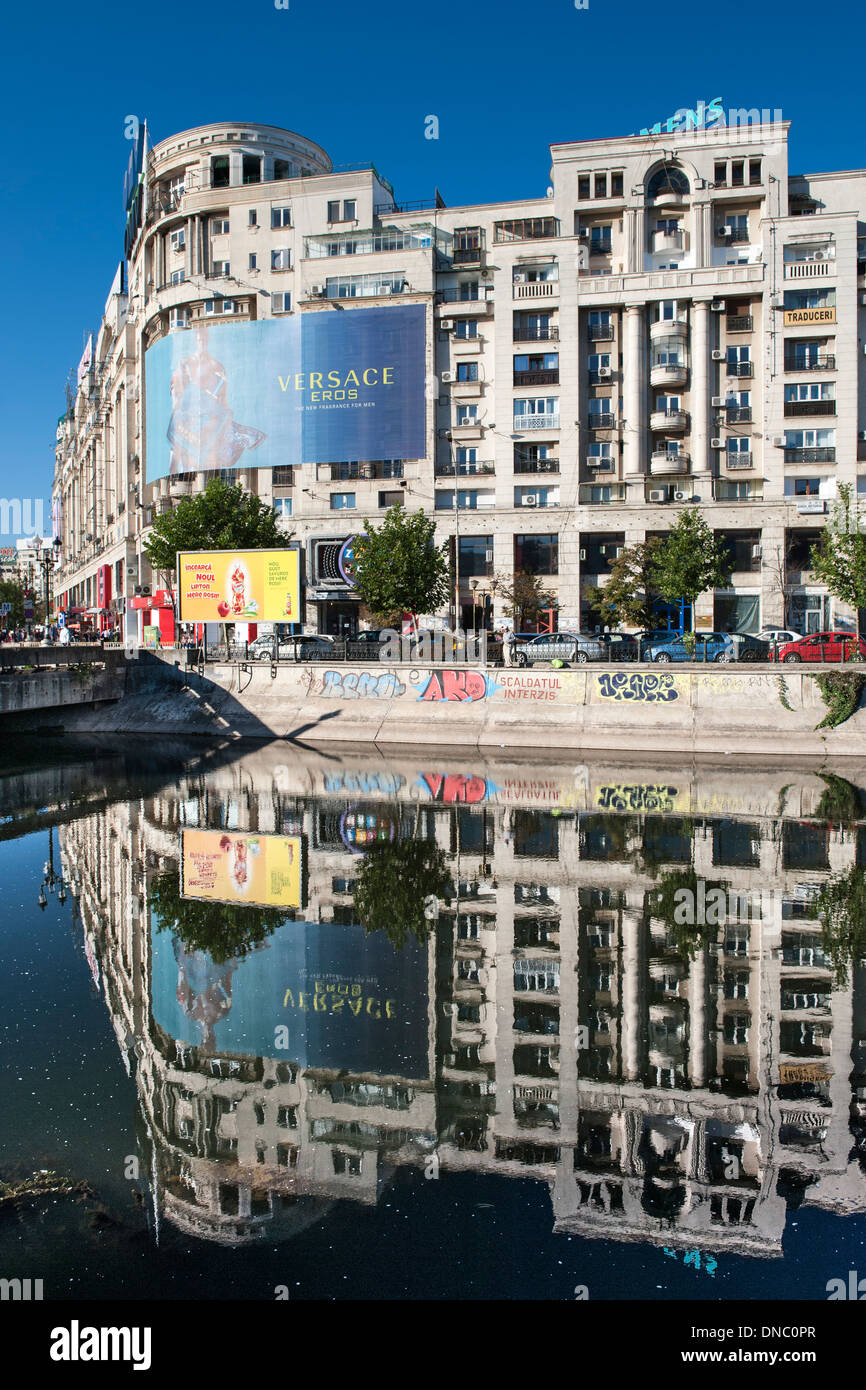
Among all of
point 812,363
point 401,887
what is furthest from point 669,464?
point 401,887

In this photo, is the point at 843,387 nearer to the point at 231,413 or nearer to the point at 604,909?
the point at 231,413

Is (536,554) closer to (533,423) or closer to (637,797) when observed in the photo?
(533,423)

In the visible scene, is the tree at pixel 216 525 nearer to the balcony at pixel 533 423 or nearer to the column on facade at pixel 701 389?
the balcony at pixel 533 423

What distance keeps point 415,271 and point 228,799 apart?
55391 mm

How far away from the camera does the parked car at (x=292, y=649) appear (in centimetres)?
5400

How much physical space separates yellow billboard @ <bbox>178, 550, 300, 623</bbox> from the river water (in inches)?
1106

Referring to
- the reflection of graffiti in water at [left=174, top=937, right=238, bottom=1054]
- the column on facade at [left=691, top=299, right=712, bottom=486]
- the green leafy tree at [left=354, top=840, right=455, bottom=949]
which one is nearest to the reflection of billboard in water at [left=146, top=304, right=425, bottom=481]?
the column on facade at [left=691, top=299, right=712, bottom=486]

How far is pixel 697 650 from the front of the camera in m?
47.3

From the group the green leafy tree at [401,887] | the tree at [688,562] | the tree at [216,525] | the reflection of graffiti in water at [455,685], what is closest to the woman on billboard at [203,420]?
the tree at [216,525]

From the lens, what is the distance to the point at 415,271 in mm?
73938

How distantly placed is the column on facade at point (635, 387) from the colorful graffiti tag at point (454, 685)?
95.2 ft

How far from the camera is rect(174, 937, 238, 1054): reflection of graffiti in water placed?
567 inches
